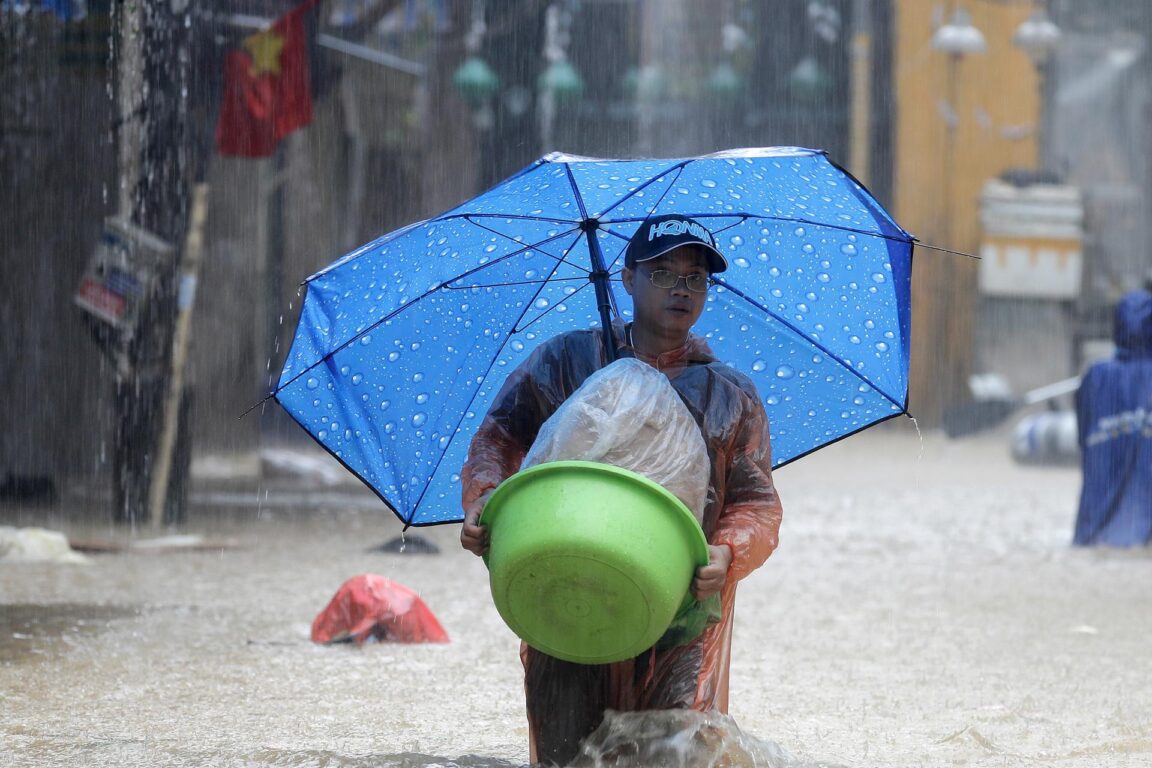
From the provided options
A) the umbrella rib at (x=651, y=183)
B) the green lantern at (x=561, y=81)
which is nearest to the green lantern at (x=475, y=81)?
the green lantern at (x=561, y=81)

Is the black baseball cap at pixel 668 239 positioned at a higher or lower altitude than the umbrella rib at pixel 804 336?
higher

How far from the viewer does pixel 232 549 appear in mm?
9875

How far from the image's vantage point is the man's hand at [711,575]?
10.7ft

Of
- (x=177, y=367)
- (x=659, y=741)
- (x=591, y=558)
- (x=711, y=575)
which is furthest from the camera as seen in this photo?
(x=177, y=367)

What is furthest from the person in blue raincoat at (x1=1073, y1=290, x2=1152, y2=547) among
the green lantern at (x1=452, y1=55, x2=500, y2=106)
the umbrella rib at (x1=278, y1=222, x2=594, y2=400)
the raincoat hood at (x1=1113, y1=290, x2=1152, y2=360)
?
the green lantern at (x1=452, y1=55, x2=500, y2=106)

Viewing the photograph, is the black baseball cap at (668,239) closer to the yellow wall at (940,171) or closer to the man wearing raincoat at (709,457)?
the man wearing raincoat at (709,457)

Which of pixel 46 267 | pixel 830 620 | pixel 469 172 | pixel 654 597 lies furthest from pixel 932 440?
pixel 654 597

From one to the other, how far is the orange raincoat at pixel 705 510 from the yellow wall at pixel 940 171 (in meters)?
20.3

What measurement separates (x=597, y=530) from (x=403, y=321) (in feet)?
4.17

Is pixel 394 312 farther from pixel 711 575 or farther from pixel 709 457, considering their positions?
pixel 711 575

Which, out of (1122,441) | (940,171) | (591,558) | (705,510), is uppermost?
(591,558)

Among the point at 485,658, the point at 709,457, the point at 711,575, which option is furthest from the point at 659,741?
the point at 485,658

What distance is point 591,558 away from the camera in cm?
309

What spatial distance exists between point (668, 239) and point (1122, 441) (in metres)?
7.97
